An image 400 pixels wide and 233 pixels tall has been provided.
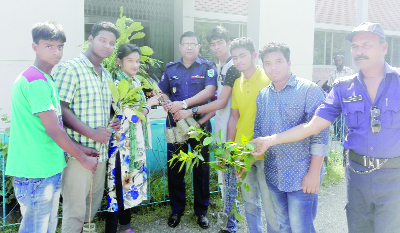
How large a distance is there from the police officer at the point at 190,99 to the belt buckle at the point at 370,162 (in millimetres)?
1907

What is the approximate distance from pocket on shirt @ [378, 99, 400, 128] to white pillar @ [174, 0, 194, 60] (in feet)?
22.3

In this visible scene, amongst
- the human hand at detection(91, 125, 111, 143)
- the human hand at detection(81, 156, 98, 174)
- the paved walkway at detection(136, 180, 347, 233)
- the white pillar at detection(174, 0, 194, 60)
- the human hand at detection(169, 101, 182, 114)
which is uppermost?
the white pillar at detection(174, 0, 194, 60)

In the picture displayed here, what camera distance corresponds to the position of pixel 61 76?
2691 mm

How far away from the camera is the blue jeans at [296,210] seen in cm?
247

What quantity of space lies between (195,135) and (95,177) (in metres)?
0.97

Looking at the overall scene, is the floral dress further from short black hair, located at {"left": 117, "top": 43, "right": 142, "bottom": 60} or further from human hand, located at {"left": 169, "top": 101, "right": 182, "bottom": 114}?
human hand, located at {"left": 169, "top": 101, "right": 182, "bottom": 114}

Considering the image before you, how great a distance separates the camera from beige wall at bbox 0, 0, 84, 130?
432 centimetres

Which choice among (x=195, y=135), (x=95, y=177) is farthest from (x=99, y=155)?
(x=195, y=135)

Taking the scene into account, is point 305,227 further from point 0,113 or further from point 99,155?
point 0,113

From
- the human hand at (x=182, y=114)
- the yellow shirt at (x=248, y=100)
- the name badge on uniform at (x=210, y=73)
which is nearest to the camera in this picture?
the yellow shirt at (x=248, y=100)

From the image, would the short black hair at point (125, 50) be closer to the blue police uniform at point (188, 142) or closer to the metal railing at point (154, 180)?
the blue police uniform at point (188, 142)

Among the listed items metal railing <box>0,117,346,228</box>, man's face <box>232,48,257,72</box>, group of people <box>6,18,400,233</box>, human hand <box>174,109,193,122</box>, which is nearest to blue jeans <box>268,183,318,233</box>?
group of people <box>6,18,400,233</box>

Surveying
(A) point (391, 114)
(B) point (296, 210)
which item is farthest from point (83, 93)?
(A) point (391, 114)

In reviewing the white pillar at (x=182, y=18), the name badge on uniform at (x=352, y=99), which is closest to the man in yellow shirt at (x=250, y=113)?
the name badge on uniform at (x=352, y=99)
